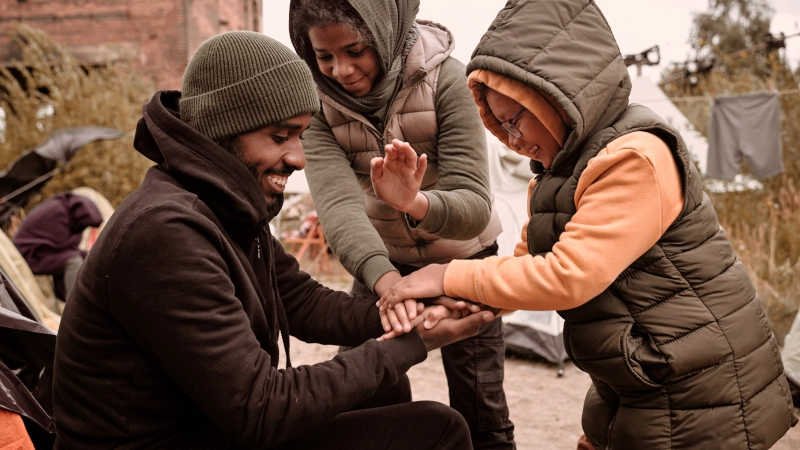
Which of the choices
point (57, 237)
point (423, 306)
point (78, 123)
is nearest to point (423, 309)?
point (423, 306)

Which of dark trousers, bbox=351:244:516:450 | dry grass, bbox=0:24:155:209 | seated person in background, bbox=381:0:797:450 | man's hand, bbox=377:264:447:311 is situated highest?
seated person in background, bbox=381:0:797:450

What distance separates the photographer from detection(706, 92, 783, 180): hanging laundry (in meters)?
8.96

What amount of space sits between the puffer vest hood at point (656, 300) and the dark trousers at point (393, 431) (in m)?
0.44

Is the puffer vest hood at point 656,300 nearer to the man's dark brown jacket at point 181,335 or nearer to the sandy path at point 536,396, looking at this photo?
the man's dark brown jacket at point 181,335

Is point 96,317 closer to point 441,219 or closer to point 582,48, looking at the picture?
point 441,219

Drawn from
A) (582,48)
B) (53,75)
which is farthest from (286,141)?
(53,75)

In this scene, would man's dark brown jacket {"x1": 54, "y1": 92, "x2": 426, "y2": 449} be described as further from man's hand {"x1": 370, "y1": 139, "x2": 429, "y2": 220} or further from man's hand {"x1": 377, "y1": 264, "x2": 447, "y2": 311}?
man's hand {"x1": 370, "y1": 139, "x2": 429, "y2": 220}

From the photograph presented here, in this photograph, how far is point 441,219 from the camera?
2.21 meters

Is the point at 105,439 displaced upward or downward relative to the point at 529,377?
upward

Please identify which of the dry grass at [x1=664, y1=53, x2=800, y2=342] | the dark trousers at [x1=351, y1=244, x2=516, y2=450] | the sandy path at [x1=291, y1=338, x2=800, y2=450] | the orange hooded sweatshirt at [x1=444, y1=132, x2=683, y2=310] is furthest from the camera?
the dry grass at [x1=664, y1=53, x2=800, y2=342]

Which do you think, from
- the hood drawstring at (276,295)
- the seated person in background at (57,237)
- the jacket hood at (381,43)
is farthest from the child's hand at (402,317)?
the seated person in background at (57,237)

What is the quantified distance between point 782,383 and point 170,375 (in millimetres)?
1673

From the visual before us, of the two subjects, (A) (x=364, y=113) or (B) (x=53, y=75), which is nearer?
(A) (x=364, y=113)

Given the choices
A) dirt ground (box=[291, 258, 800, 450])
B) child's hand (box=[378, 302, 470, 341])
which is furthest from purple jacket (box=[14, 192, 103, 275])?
child's hand (box=[378, 302, 470, 341])
